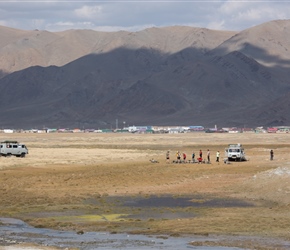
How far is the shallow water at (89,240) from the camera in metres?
28.3

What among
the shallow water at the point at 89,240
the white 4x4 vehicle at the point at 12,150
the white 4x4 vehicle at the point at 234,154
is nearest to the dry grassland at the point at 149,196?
the shallow water at the point at 89,240

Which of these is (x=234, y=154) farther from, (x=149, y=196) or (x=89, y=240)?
(x=89, y=240)

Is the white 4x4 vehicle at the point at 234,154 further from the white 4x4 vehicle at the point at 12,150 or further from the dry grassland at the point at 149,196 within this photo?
the white 4x4 vehicle at the point at 12,150

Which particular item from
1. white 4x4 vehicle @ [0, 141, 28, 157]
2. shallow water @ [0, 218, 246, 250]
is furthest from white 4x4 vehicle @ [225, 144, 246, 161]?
shallow water @ [0, 218, 246, 250]

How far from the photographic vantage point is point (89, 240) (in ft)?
97.2

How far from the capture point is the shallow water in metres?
28.3

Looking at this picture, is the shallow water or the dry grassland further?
the dry grassland

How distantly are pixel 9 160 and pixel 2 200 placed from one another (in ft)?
106

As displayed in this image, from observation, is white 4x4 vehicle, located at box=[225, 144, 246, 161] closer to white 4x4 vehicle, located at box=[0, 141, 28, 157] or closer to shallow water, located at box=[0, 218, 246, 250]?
white 4x4 vehicle, located at box=[0, 141, 28, 157]

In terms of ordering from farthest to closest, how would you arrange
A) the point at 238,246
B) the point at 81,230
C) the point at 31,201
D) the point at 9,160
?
the point at 9,160
the point at 31,201
the point at 81,230
the point at 238,246

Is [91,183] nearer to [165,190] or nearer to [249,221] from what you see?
[165,190]

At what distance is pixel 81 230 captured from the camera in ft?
105

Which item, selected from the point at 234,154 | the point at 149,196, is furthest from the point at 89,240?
the point at 234,154

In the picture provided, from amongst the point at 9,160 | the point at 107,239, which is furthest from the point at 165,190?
the point at 9,160
